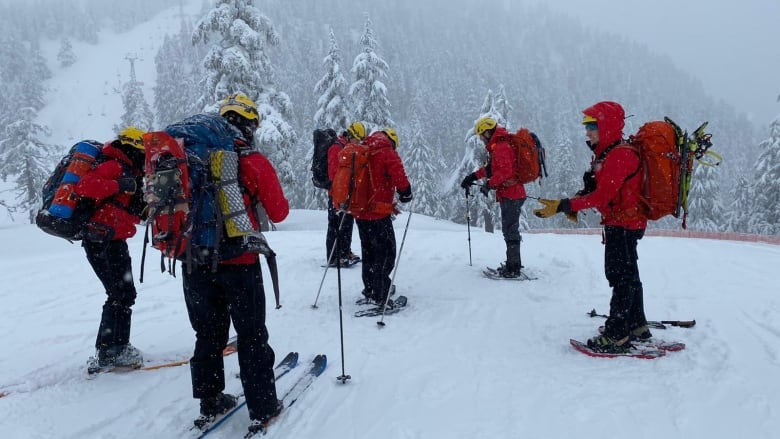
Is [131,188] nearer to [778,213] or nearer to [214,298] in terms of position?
[214,298]

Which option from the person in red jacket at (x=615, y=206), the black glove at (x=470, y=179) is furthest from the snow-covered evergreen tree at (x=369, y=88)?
the person in red jacket at (x=615, y=206)

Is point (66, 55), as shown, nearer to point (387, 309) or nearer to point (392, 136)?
point (392, 136)

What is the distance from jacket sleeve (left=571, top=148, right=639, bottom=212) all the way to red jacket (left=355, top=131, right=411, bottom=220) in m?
2.38

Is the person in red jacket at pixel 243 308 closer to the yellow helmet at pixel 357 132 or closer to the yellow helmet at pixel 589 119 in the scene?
the yellow helmet at pixel 589 119

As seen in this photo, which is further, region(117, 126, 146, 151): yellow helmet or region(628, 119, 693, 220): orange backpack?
region(628, 119, 693, 220): orange backpack

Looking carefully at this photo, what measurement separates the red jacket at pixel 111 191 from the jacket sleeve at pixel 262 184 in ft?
5.18

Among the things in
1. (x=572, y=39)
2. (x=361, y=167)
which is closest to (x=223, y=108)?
(x=361, y=167)

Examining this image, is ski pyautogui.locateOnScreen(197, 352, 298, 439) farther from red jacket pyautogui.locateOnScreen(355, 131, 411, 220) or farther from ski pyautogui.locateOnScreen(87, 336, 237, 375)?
red jacket pyautogui.locateOnScreen(355, 131, 411, 220)

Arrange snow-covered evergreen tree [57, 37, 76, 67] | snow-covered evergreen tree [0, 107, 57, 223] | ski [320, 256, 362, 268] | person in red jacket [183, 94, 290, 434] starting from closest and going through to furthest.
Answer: person in red jacket [183, 94, 290, 434]
ski [320, 256, 362, 268]
snow-covered evergreen tree [0, 107, 57, 223]
snow-covered evergreen tree [57, 37, 76, 67]

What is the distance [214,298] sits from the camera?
3625 millimetres

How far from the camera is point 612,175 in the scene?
4.49 meters

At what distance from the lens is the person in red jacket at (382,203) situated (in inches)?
245

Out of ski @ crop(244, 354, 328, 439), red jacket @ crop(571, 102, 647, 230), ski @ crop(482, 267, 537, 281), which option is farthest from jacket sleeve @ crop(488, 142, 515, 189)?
ski @ crop(244, 354, 328, 439)

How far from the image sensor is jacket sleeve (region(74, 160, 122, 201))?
4109 mm
